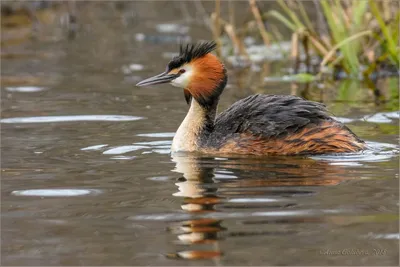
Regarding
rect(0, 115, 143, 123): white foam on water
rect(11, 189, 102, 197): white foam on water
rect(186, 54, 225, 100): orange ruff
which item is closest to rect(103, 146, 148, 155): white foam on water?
rect(186, 54, 225, 100): orange ruff

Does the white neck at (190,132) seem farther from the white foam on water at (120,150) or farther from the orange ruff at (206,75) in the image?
the white foam on water at (120,150)

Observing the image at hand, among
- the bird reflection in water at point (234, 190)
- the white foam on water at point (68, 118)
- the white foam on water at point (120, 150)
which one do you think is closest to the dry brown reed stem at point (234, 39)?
the white foam on water at point (68, 118)

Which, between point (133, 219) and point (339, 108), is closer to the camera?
point (133, 219)

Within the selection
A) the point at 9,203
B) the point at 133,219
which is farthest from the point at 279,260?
the point at 9,203

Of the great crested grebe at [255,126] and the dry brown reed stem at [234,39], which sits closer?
the great crested grebe at [255,126]

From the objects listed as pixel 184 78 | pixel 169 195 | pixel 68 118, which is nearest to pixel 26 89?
pixel 68 118

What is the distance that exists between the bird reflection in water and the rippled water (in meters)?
0.01

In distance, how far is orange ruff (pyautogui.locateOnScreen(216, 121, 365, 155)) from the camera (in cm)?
720

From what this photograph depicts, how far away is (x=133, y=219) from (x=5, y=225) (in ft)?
2.43

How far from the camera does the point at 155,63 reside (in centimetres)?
1341

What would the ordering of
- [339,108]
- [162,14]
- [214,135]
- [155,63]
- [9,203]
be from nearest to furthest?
[9,203]
[214,135]
[339,108]
[155,63]
[162,14]

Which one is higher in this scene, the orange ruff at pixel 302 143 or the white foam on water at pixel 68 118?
the orange ruff at pixel 302 143

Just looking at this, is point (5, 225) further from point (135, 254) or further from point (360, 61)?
point (360, 61)

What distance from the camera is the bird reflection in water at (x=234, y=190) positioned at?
4875 mm
